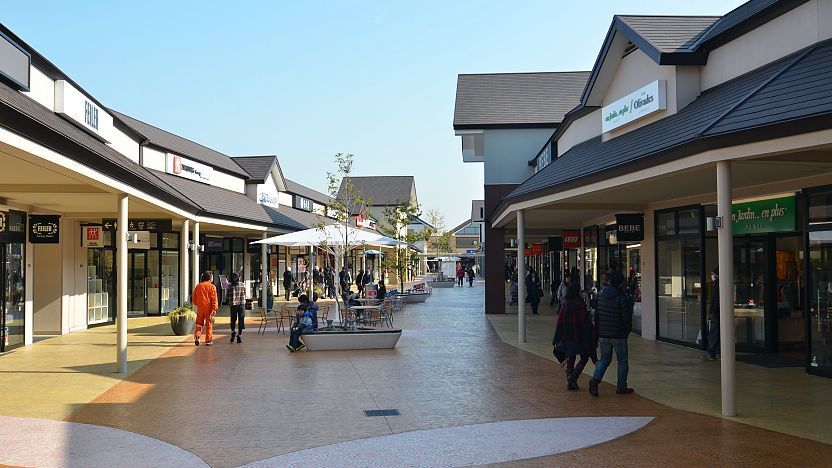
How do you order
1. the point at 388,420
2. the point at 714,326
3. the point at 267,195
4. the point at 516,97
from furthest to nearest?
the point at 267,195 < the point at 516,97 < the point at 714,326 < the point at 388,420

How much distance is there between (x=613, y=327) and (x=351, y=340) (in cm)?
663

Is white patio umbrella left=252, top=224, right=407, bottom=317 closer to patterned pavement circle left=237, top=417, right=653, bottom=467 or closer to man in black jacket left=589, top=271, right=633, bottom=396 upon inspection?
man in black jacket left=589, top=271, right=633, bottom=396

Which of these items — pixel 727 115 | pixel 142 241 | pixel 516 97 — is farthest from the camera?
pixel 516 97

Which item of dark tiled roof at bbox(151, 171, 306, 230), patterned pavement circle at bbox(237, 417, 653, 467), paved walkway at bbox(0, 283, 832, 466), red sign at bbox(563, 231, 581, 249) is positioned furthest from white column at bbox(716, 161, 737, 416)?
red sign at bbox(563, 231, 581, 249)

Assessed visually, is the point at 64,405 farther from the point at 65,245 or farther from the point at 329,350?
the point at 65,245

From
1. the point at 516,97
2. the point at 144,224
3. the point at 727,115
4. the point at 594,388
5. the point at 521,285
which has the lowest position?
the point at 594,388

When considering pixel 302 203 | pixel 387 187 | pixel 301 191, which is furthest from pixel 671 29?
pixel 387 187

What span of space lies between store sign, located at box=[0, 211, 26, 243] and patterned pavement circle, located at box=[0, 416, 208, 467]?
7714mm

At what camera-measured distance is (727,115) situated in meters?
8.91

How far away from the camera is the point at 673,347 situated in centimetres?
1538

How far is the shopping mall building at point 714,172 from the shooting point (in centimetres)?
869

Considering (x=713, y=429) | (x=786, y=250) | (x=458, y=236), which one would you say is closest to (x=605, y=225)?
(x=786, y=250)

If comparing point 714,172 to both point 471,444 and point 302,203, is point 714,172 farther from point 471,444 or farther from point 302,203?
point 302,203

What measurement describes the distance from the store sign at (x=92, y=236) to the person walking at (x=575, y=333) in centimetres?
1419
